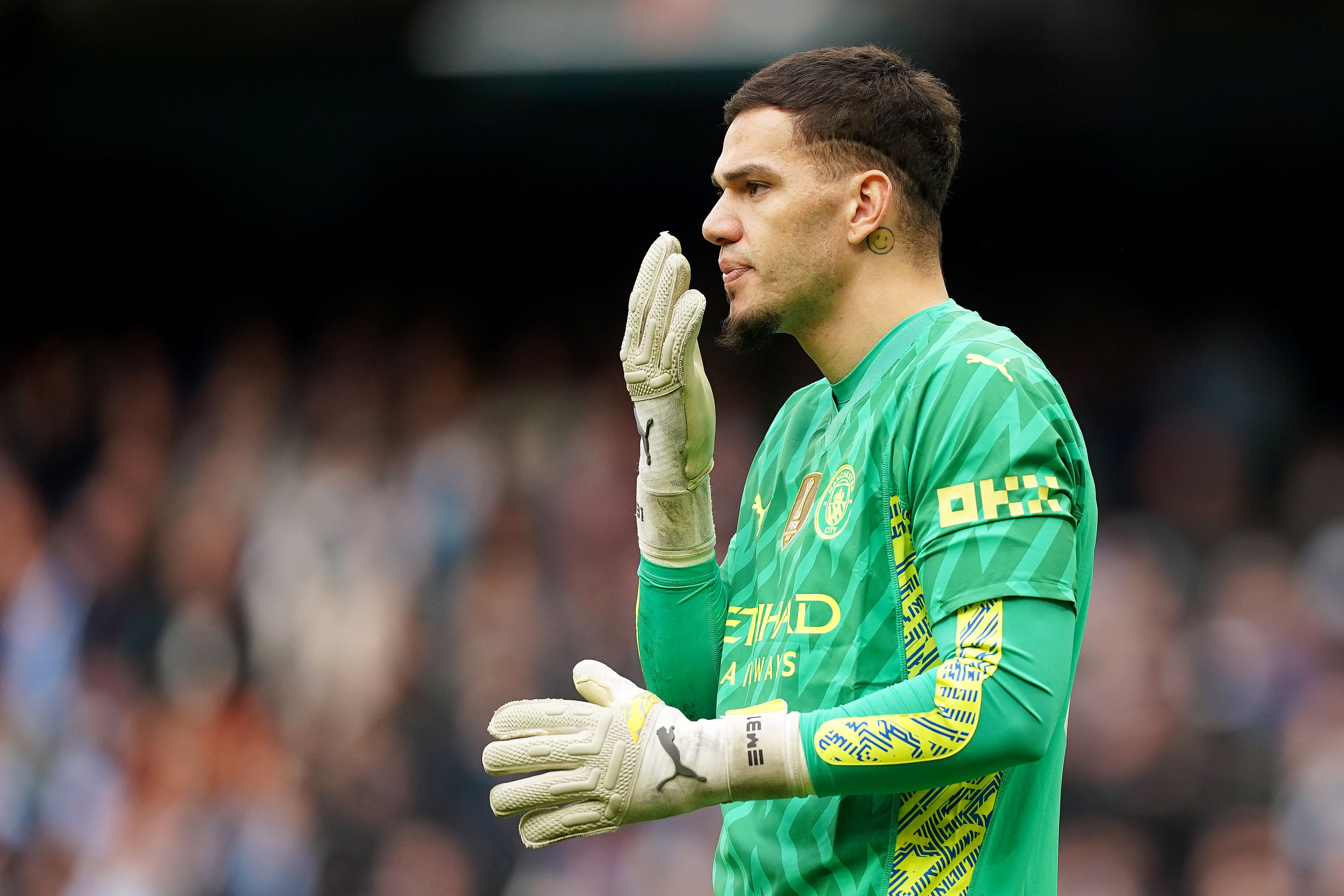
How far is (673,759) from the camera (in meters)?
1.82

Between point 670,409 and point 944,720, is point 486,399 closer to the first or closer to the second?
point 670,409

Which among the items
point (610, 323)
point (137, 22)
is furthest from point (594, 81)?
point (137, 22)

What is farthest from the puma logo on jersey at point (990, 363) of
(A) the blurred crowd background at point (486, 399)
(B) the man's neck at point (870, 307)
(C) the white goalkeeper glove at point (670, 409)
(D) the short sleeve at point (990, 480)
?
(A) the blurred crowd background at point (486, 399)

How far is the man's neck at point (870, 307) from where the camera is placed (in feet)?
7.34

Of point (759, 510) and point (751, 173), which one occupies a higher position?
point (751, 173)

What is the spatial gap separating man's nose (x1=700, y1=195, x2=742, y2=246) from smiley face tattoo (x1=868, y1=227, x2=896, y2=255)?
0.22m

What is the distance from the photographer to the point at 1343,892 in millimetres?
5227

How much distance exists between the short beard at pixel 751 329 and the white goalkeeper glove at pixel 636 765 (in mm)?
694

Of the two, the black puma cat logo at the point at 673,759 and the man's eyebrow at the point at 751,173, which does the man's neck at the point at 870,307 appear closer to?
the man's eyebrow at the point at 751,173

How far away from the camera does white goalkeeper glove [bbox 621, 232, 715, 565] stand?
232 centimetres

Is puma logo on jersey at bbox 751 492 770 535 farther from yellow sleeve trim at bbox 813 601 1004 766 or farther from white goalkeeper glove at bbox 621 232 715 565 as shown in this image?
yellow sleeve trim at bbox 813 601 1004 766

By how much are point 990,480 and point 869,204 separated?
626 mm

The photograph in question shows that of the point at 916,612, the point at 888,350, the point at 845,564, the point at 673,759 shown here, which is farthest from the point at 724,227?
the point at 673,759

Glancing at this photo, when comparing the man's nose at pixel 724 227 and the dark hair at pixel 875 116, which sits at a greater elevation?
the dark hair at pixel 875 116
